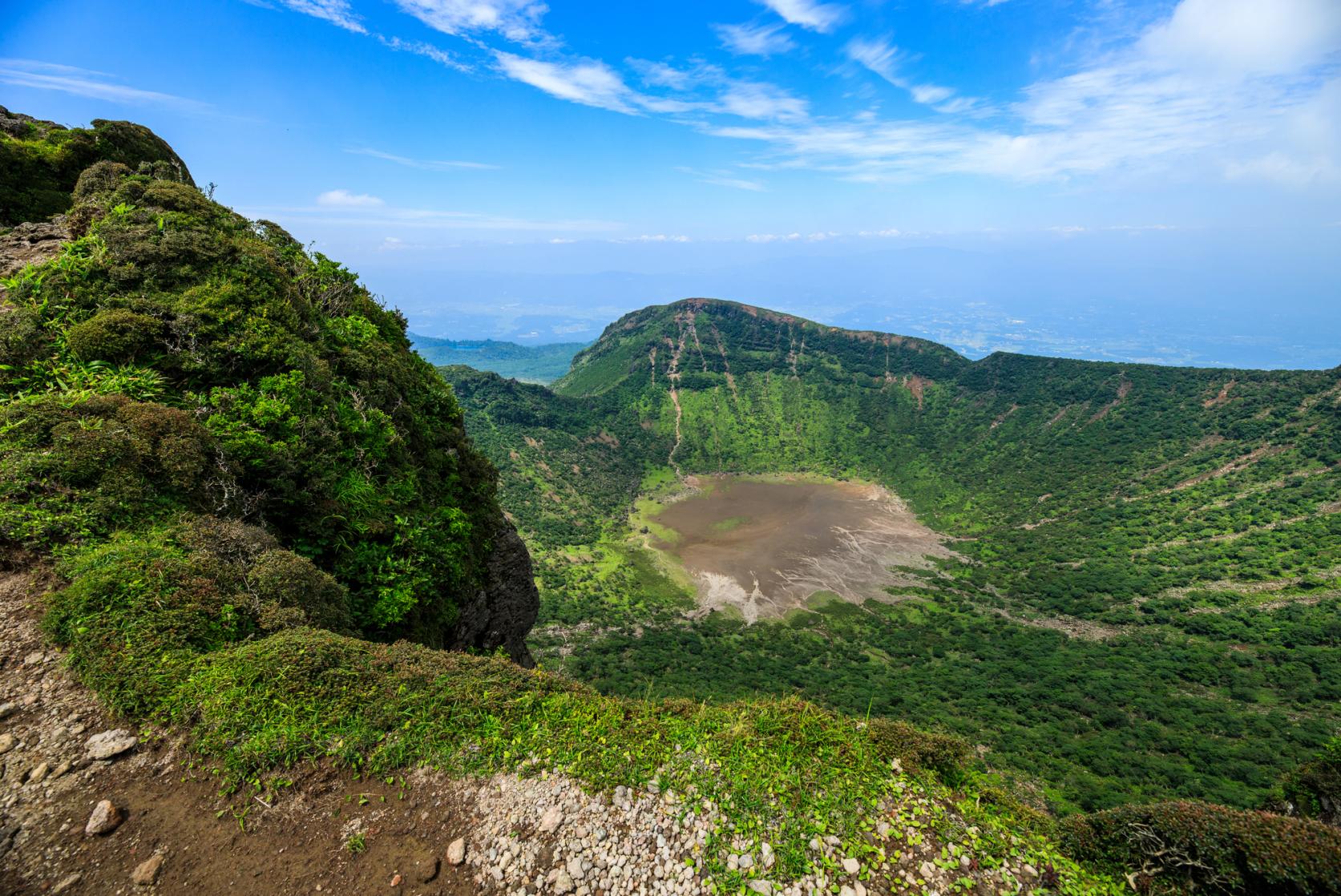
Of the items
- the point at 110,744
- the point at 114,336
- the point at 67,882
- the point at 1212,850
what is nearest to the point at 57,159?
the point at 114,336

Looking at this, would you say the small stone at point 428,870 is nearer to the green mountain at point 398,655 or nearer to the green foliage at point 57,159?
the green mountain at point 398,655

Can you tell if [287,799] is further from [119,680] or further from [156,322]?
[156,322]

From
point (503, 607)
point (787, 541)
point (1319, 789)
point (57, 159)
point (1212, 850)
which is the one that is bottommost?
point (787, 541)

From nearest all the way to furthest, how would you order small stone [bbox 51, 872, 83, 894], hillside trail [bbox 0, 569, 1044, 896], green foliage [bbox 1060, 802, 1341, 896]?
small stone [bbox 51, 872, 83, 894]
hillside trail [bbox 0, 569, 1044, 896]
green foliage [bbox 1060, 802, 1341, 896]

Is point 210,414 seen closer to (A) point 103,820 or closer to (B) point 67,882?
(A) point 103,820

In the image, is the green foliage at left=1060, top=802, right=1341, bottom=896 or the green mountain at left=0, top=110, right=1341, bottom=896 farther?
the green mountain at left=0, top=110, right=1341, bottom=896

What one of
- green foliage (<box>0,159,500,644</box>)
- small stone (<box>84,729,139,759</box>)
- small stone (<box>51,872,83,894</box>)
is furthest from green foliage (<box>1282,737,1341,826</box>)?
small stone (<box>84,729,139,759</box>)

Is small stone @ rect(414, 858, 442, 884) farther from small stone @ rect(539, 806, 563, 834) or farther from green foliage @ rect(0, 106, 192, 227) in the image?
green foliage @ rect(0, 106, 192, 227)
